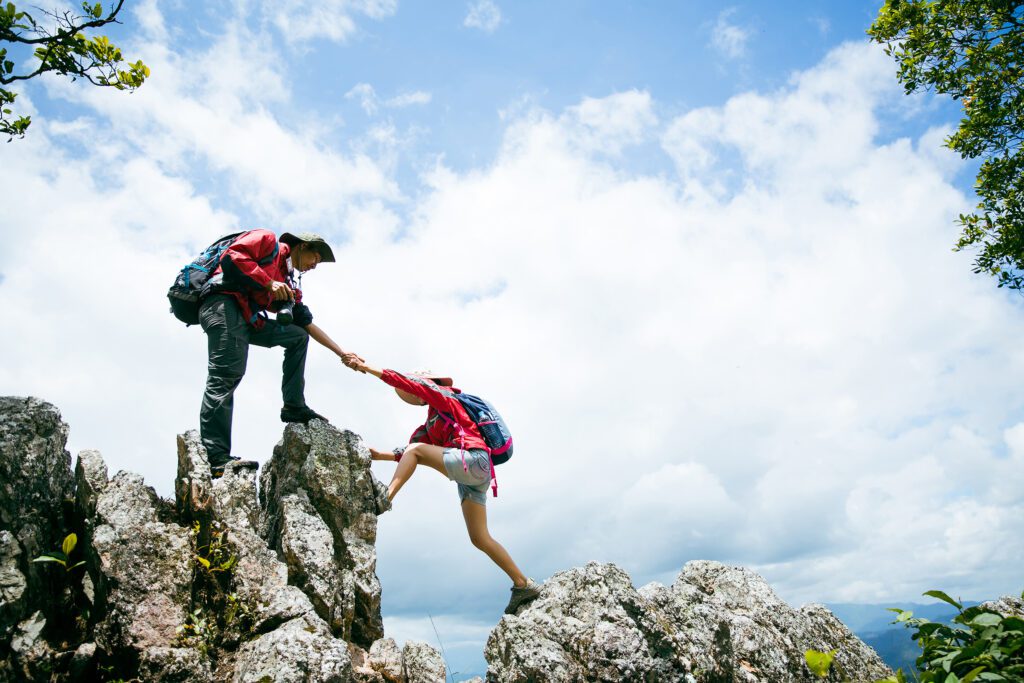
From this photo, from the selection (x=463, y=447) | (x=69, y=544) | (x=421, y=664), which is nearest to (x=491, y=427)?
(x=463, y=447)

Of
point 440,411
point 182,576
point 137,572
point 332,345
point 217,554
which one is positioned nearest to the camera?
point 137,572

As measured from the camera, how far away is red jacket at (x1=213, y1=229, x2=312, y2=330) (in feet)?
30.9

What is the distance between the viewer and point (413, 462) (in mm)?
9766

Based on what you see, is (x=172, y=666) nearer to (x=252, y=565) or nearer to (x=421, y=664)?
(x=252, y=565)

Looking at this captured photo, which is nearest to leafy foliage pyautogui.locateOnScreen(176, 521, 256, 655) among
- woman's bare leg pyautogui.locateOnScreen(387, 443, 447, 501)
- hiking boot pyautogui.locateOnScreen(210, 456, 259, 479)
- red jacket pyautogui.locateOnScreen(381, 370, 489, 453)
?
hiking boot pyautogui.locateOnScreen(210, 456, 259, 479)

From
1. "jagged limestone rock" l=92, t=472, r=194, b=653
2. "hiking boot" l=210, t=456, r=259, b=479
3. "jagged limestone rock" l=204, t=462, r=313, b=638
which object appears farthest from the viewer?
"hiking boot" l=210, t=456, r=259, b=479

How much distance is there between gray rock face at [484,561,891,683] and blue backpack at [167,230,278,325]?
6232 mm

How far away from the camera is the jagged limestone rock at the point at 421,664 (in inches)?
325

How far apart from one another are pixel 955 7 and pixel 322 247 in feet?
48.7

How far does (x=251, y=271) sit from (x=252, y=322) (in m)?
0.82

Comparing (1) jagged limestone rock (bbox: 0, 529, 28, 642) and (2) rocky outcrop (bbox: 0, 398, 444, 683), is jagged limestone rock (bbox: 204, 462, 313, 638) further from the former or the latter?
(1) jagged limestone rock (bbox: 0, 529, 28, 642)

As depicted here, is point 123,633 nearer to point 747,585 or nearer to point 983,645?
point 983,645

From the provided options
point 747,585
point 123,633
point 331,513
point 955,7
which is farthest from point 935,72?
point 123,633

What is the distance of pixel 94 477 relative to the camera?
820 cm
